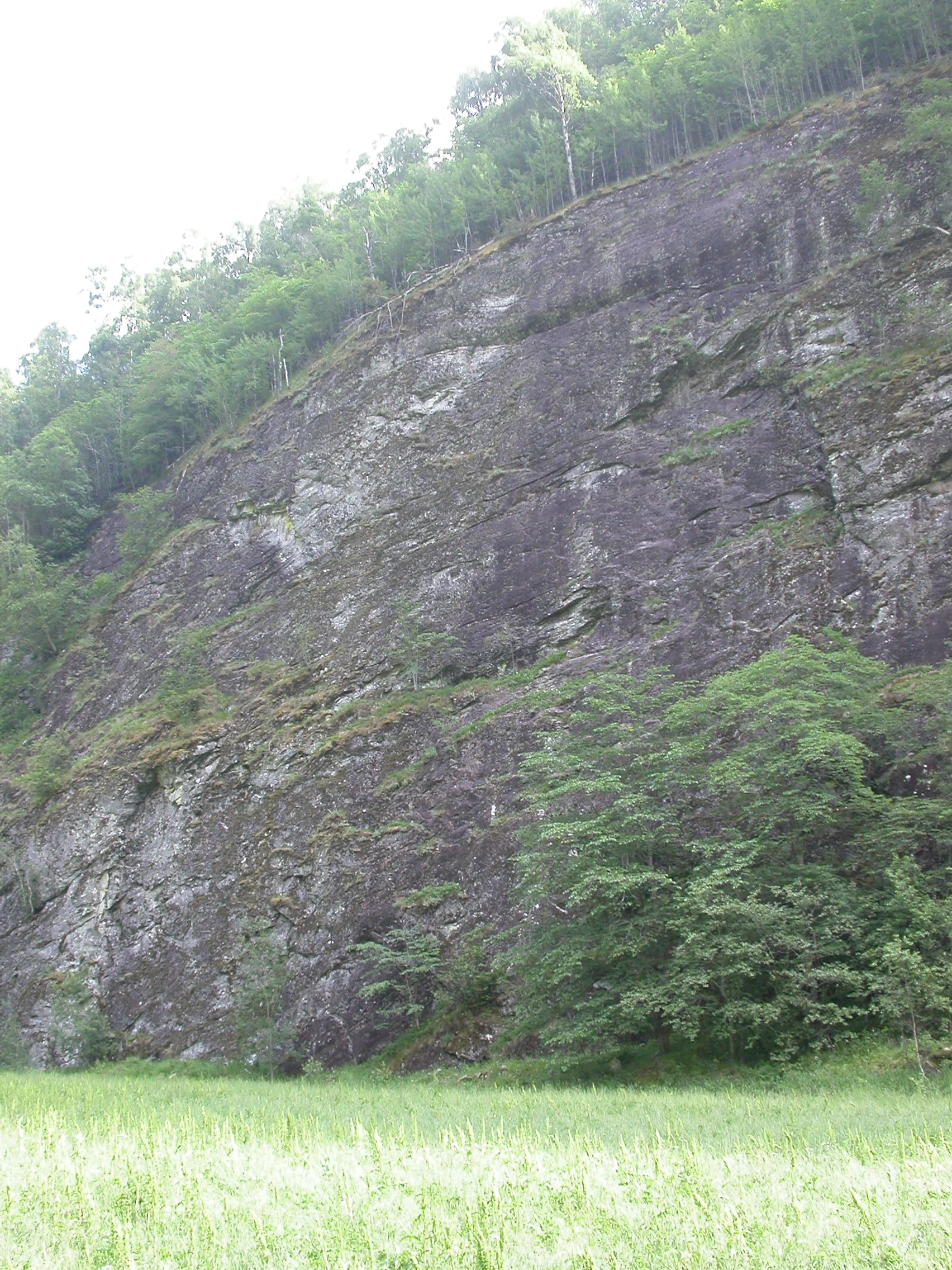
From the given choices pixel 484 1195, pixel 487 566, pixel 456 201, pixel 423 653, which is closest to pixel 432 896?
pixel 423 653

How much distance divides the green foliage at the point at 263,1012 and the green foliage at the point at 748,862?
19.5ft

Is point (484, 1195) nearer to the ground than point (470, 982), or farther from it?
farther from it

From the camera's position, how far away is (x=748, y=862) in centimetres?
1271

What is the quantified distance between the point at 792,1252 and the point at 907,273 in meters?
24.5

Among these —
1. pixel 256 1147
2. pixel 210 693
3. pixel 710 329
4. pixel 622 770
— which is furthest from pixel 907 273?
pixel 256 1147

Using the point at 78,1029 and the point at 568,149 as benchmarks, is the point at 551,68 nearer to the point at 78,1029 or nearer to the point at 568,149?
the point at 568,149

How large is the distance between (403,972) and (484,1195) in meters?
14.2

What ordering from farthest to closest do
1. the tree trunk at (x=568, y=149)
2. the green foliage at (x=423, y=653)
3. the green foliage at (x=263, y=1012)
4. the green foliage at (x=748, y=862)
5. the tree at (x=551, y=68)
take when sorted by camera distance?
the tree at (x=551, y=68)
the tree trunk at (x=568, y=149)
the green foliage at (x=423, y=653)
the green foliage at (x=263, y=1012)
the green foliage at (x=748, y=862)

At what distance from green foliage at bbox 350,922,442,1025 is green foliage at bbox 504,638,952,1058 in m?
2.46

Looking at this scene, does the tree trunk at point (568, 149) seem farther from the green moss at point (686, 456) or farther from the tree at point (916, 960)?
the tree at point (916, 960)

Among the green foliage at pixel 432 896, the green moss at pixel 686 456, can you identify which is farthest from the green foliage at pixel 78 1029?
the green moss at pixel 686 456

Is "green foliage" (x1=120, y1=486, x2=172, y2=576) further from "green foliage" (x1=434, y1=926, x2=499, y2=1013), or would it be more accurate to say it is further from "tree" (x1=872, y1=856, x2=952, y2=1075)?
"tree" (x1=872, y1=856, x2=952, y2=1075)

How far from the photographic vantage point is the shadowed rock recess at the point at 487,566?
19625mm

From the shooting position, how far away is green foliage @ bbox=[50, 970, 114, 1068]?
69.6ft
